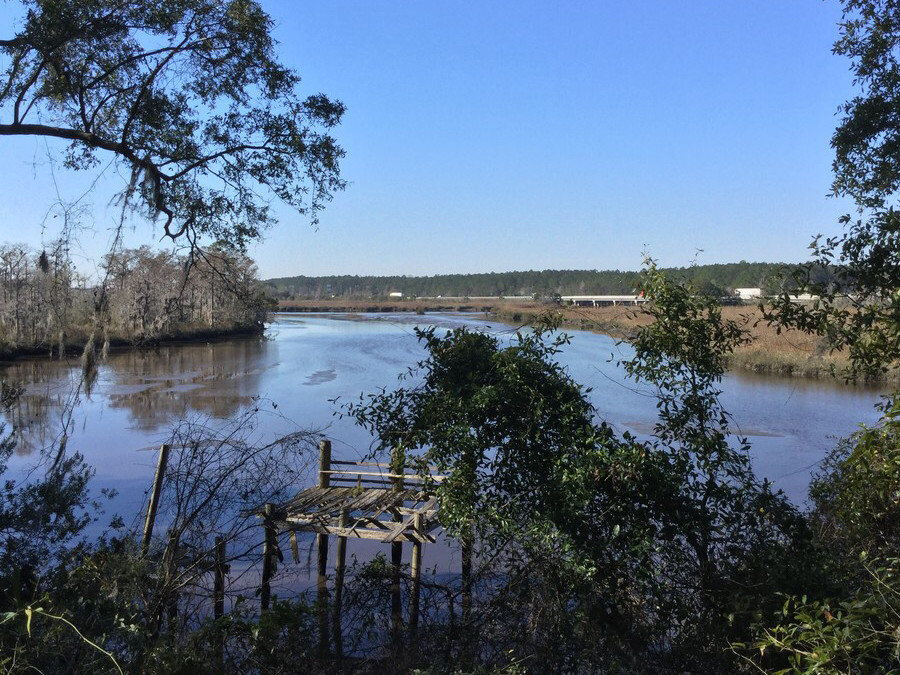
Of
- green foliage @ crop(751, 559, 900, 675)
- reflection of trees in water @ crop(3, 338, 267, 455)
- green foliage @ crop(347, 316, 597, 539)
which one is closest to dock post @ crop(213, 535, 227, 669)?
green foliage @ crop(347, 316, 597, 539)

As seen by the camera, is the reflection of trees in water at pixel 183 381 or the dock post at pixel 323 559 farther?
the reflection of trees in water at pixel 183 381

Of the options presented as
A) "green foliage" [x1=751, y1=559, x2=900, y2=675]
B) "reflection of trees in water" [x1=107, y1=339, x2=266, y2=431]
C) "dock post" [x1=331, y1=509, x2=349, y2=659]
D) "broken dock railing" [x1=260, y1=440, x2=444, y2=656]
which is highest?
"green foliage" [x1=751, y1=559, x2=900, y2=675]

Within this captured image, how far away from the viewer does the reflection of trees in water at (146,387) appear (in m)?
20.7

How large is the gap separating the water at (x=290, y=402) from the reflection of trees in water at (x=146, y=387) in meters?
0.06

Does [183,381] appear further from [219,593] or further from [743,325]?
[743,325]

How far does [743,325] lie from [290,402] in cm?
1922

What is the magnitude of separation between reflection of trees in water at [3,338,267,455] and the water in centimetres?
6

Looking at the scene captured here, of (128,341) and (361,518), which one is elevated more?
(128,341)

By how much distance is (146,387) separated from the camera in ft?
96.7

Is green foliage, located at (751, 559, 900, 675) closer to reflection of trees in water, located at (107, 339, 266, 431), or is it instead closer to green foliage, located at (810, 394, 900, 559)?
green foliage, located at (810, 394, 900, 559)

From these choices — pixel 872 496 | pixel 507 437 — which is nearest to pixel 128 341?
pixel 507 437

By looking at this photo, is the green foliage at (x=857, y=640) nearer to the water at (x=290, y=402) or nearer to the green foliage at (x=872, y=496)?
the green foliage at (x=872, y=496)

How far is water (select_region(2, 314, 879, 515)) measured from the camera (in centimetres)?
1672

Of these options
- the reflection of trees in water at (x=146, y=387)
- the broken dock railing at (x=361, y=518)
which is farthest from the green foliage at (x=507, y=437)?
the reflection of trees in water at (x=146, y=387)
